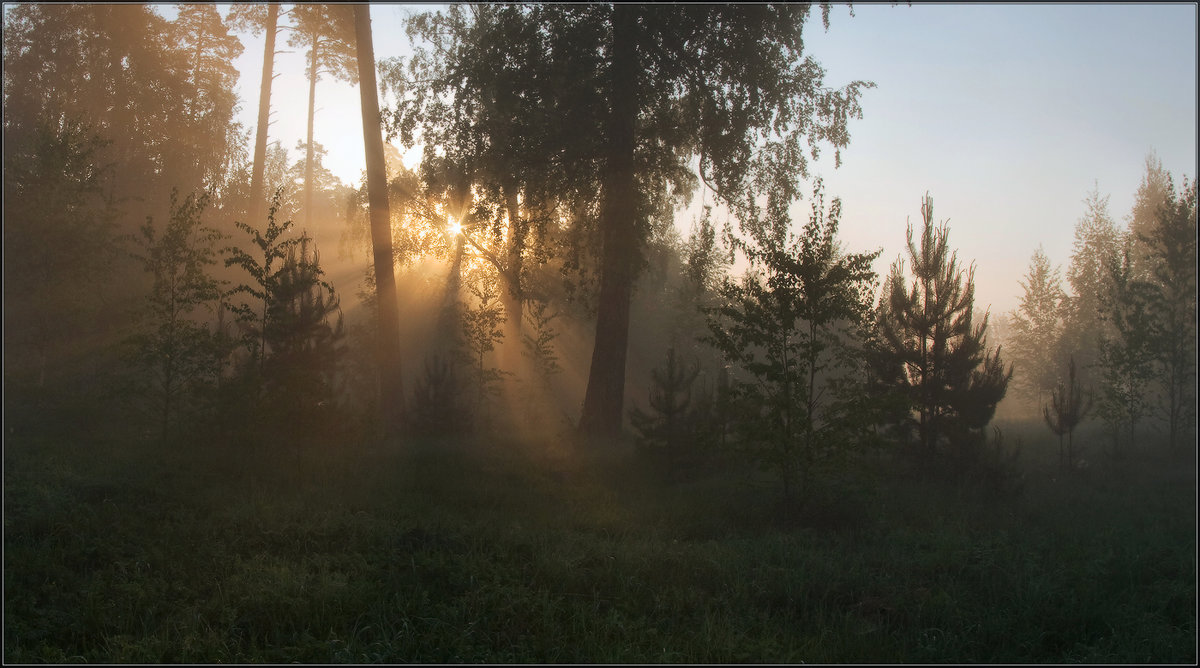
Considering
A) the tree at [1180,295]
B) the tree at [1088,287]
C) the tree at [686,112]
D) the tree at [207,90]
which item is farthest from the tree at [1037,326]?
the tree at [207,90]

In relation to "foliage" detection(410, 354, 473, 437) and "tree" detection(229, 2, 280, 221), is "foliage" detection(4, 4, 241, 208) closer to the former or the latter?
"tree" detection(229, 2, 280, 221)

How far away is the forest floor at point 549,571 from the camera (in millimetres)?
5902

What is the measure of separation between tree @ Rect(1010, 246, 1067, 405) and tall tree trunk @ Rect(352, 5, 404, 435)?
41.2 m

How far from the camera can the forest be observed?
20.8 feet

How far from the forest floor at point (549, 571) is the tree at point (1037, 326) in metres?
39.2

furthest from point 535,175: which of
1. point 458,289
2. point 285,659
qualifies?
point 458,289

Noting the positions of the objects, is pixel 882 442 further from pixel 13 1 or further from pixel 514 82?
pixel 13 1

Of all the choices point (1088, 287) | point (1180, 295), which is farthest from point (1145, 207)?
point (1180, 295)

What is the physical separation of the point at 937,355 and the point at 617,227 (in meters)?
7.21

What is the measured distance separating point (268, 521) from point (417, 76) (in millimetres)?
16168

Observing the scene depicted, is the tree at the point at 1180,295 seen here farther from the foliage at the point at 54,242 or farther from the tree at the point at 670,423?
the foliage at the point at 54,242

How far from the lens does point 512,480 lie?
492 inches

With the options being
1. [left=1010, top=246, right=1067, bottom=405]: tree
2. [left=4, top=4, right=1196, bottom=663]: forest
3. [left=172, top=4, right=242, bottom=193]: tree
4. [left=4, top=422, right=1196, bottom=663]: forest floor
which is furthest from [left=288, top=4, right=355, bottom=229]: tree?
[left=1010, top=246, right=1067, bottom=405]: tree

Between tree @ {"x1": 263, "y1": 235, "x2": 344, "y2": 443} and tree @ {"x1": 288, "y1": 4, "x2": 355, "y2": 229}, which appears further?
tree @ {"x1": 288, "y1": 4, "x2": 355, "y2": 229}
